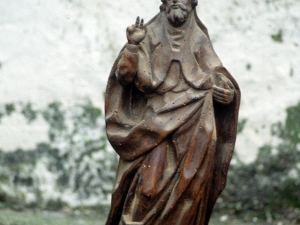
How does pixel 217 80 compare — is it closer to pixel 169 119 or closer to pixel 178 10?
pixel 169 119

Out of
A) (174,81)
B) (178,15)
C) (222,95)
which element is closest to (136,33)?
(178,15)

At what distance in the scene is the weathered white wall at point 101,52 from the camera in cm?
1144

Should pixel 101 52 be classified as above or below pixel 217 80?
above

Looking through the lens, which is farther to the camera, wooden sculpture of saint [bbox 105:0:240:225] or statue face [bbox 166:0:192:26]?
statue face [bbox 166:0:192:26]

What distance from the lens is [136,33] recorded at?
7.25 m

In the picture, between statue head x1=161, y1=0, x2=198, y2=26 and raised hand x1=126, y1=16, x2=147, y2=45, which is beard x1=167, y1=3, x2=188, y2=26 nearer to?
statue head x1=161, y1=0, x2=198, y2=26

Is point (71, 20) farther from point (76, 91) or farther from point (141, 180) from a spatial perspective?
point (141, 180)

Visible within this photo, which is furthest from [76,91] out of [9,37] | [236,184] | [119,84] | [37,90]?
[119,84]

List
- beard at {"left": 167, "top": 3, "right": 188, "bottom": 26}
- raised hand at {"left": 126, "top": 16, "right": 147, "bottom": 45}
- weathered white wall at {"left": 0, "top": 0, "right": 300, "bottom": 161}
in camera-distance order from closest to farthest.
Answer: raised hand at {"left": 126, "top": 16, "right": 147, "bottom": 45} → beard at {"left": 167, "top": 3, "right": 188, "bottom": 26} → weathered white wall at {"left": 0, "top": 0, "right": 300, "bottom": 161}

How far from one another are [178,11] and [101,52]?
14.9ft

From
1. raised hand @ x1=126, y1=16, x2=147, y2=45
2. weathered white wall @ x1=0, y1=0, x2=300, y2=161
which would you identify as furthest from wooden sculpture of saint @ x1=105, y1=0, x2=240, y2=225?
weathered white wall @ x1=0, y1=0, x2=300, y2=161

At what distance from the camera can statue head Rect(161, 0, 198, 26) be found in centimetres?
738

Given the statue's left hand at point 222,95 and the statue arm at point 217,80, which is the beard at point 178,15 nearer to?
the statue arm at point 217,80

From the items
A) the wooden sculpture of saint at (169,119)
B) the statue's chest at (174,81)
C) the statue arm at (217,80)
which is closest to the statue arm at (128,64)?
the wooden sculpture of saint at (169,119)
